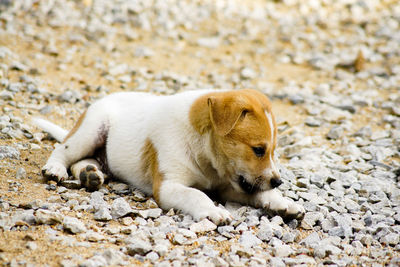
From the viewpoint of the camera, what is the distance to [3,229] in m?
3.97

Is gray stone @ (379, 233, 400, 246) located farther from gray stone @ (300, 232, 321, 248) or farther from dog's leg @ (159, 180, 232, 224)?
dog's leg @ (159, 180, 232, 224)

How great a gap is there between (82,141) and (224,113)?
207cm

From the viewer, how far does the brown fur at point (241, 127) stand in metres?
4.88

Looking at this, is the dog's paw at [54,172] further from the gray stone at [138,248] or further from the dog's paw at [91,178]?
the gray stone at [138,248]

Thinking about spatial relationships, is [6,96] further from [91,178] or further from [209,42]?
[209,42]

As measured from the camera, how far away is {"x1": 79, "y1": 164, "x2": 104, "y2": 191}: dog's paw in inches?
207

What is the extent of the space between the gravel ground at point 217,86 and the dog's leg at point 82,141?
0.91 ft

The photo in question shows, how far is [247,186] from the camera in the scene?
201 inches

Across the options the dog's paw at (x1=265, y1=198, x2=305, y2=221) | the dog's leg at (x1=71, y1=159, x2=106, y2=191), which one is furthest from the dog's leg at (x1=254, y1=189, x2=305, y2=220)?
the dog's leg at (x1=71, y1=159, x2=106, y2=191)

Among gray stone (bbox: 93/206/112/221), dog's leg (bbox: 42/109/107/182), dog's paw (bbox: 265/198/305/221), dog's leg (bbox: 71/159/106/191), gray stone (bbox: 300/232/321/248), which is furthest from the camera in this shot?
dog's leg (bbox: 42/109/107/182)

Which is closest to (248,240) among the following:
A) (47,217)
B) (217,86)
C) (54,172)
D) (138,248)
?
(138,248)

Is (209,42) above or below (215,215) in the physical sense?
above

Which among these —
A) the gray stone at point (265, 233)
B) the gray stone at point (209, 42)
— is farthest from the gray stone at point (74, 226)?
the gray stone at point (209, 42)

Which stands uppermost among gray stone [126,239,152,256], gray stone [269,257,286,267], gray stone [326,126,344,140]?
gray stone [126,239,152,256]
